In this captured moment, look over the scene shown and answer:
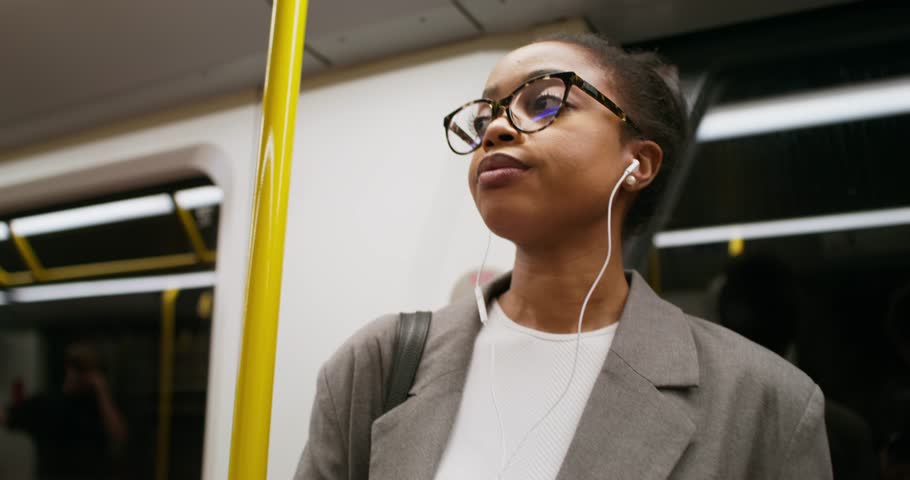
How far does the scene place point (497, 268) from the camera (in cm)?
170

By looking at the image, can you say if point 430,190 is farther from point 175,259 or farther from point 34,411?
point 34,411

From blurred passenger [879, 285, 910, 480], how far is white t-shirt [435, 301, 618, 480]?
3.05 ft

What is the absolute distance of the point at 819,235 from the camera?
1.68m

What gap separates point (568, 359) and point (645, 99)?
503 millimetres

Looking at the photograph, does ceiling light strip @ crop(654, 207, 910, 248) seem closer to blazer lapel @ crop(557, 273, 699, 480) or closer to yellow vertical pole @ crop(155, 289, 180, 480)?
blazer lapel @ crop(557, 273, 699, 480)

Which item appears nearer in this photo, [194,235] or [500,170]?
[500,170]

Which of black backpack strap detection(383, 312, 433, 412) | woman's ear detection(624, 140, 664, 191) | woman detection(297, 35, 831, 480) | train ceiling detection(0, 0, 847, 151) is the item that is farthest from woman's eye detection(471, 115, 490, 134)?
train ceiling detection(0, 0, 847, 151)

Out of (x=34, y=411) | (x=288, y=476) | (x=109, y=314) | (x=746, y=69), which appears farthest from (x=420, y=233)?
(x=34, y=411)

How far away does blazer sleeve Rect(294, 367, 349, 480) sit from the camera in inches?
41.9

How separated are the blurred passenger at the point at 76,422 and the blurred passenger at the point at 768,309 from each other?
3.69 meters

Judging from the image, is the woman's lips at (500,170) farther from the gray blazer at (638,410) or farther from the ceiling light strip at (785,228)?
the ceiling light strip at (785,228)

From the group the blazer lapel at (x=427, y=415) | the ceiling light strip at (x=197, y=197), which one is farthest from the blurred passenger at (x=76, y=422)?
the blazer lapel at (x=427, y=415)

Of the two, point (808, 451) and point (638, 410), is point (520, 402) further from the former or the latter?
point (808, 451)

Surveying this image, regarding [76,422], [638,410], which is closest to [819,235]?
[638,410]
